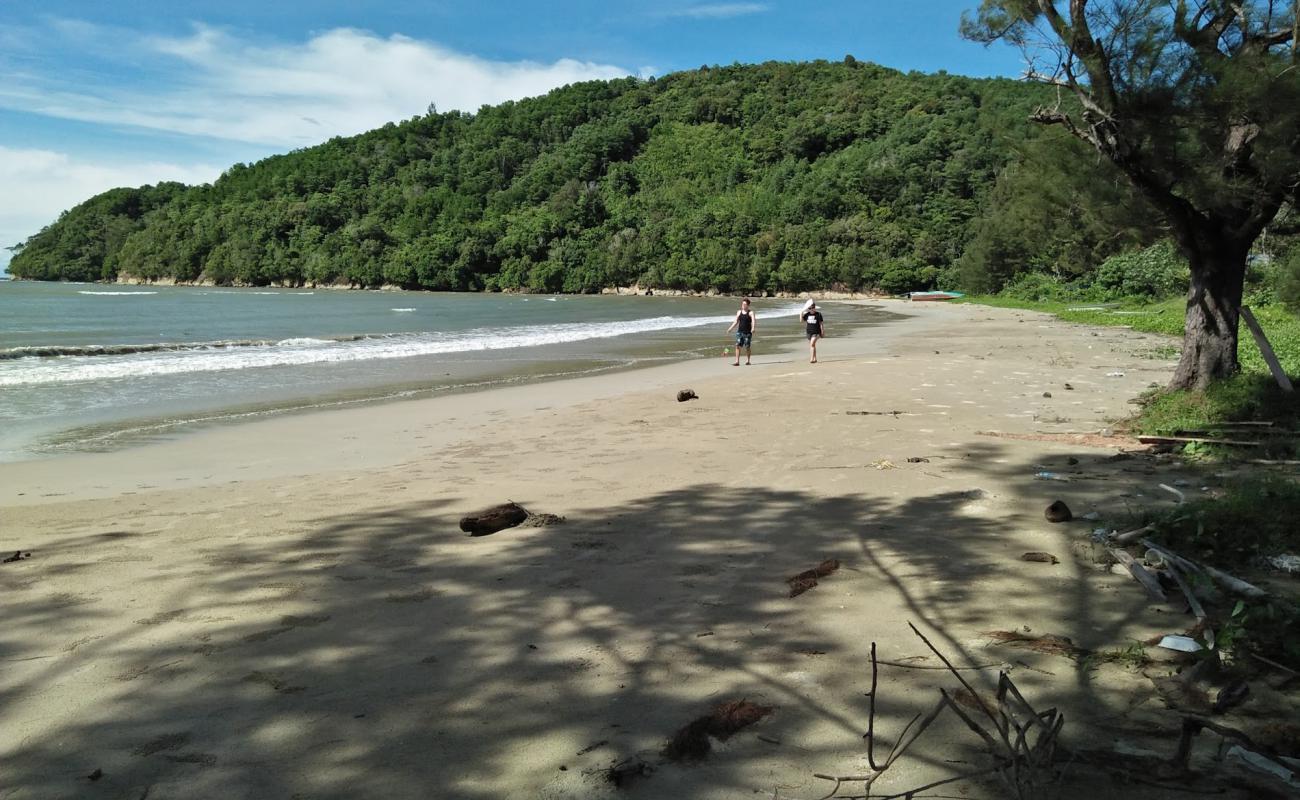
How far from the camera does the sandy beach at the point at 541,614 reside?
Result: 2705 mm

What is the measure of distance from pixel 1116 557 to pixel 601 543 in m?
2.82

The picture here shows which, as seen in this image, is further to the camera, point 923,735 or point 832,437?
point 832,437

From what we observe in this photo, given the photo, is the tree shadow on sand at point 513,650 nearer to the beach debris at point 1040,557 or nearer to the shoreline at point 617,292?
the beach debris at point 1040,557

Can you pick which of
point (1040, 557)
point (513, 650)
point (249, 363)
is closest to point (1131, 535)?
point (1040, 557)

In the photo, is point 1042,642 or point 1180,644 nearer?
point 1180,644

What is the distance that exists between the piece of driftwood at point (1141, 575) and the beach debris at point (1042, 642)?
0.67m

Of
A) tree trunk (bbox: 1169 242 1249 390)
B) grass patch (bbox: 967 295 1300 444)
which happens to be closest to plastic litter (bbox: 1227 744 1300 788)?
grass patch (bbox: 967 295 1300 444)

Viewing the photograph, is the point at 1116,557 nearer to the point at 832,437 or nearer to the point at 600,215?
the point at 832,437

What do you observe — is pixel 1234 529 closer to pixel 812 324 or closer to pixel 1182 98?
pixel 1182 98

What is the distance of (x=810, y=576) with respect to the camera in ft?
14.1

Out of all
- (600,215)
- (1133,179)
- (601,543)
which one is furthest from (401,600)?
(600,215)

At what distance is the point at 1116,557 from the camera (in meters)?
4.20

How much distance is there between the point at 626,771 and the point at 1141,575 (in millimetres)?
2721

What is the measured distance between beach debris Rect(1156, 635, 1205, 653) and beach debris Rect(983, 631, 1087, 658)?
0.31 m
